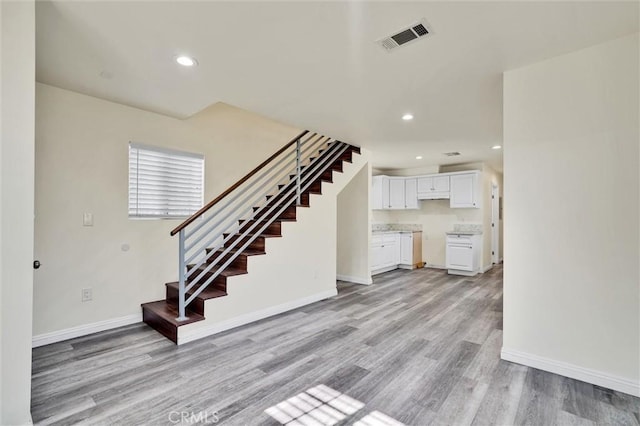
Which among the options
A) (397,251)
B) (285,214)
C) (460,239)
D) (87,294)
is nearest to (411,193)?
(397,251)

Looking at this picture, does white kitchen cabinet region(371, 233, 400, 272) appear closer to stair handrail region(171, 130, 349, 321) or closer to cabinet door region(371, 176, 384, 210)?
cabinet door region(371, 176, 384, 210)

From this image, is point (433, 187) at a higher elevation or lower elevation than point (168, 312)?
higher

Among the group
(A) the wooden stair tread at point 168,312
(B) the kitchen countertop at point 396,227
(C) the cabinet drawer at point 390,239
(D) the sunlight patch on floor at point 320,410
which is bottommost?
(D) the sunlight patch on floor at point 320,410

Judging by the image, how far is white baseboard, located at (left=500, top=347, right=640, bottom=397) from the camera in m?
1.99

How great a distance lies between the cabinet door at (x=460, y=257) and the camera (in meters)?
5.97

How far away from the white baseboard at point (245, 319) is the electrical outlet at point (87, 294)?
1.06 metres

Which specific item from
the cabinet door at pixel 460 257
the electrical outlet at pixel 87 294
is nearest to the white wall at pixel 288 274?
the electrical outlet at pixel 87 294

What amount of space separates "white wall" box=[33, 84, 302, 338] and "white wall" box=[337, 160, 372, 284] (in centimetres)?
271

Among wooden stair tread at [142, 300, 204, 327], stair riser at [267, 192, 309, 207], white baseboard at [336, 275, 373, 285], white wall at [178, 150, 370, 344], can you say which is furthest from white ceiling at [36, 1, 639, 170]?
white baseboard at [336, 275, 373, 285]

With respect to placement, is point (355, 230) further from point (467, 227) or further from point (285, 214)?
point (467, 227)

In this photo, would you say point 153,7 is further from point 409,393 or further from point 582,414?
point 582,414

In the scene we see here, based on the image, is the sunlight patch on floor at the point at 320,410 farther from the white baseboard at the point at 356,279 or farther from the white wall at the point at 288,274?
the white baseboard at the point at 356,279

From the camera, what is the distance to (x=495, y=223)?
24.6 ft

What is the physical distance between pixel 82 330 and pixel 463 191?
21.2ft
